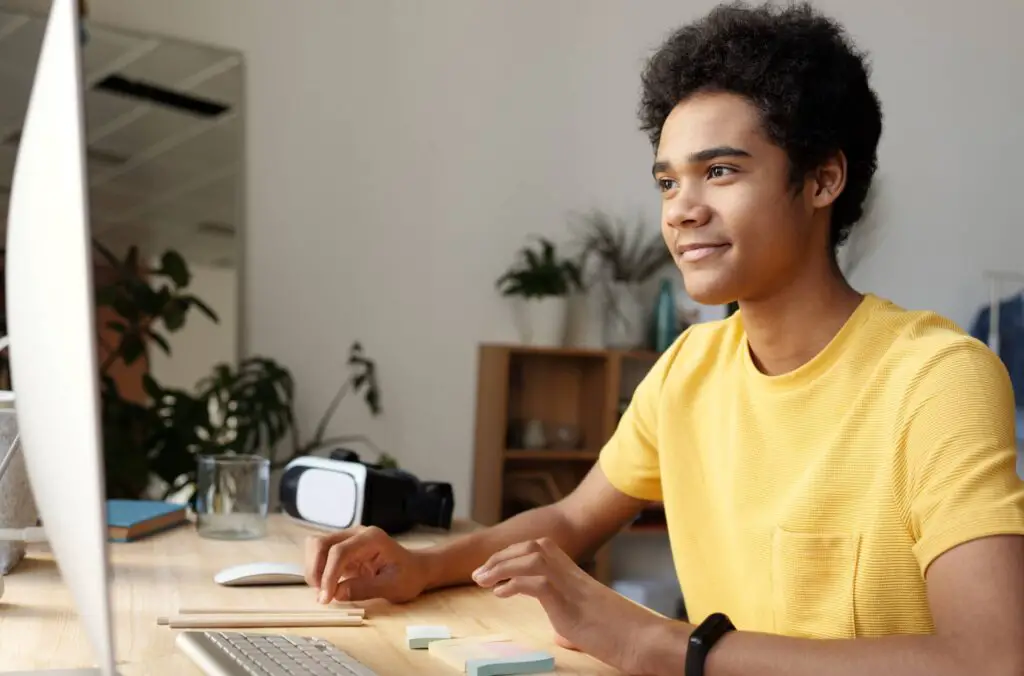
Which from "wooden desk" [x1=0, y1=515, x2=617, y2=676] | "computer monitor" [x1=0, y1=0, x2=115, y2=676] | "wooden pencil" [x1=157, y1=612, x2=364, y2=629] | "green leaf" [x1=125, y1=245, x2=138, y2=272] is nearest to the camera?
"computer monitor" [x1=0, y1=0, x2=115, y2=676]

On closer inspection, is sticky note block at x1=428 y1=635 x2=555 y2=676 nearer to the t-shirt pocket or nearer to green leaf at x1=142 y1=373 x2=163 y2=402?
the t-shirt pocket

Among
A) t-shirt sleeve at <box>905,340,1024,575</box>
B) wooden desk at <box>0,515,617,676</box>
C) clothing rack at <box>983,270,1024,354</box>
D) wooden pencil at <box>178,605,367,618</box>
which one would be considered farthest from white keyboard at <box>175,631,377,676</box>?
clothing rack at <box>983,270,1024,354</box>

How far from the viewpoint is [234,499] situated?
1.76 metres

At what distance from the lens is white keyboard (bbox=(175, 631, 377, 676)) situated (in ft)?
3.06

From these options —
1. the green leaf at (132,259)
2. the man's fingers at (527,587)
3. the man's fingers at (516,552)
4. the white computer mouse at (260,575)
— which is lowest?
the white computer mouse at (260,575)

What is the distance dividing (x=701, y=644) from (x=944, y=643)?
0.66ft

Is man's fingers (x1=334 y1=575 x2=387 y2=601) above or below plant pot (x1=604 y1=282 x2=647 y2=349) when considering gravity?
below

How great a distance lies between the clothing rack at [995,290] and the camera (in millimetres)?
3684

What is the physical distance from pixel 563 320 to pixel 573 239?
0.33 m

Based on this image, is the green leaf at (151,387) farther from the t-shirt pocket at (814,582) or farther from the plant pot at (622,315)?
the t-shirt pocket at (814,582)

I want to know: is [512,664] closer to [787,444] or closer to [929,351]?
[787,444]

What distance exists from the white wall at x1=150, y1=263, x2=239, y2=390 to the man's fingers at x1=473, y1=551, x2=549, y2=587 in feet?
8.06

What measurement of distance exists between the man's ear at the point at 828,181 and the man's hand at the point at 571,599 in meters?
0.50

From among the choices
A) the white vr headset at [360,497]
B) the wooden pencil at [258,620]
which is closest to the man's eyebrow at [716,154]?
the wooden pencil at [258,620]
